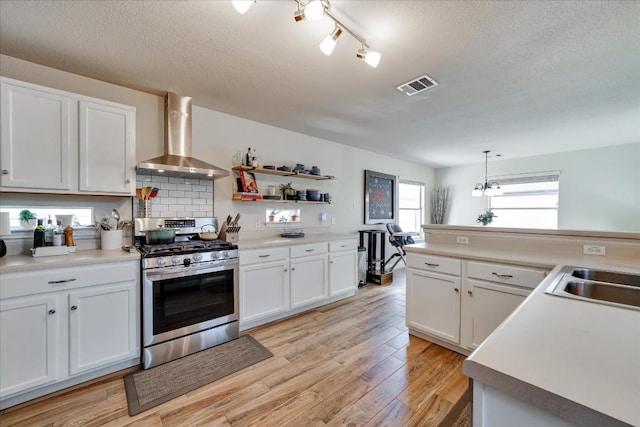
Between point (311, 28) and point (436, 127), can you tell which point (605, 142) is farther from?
point (311, 28)

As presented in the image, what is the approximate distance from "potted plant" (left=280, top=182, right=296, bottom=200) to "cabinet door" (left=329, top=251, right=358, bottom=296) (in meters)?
0.96

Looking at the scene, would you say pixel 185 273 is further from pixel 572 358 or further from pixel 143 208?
pixel 572 358

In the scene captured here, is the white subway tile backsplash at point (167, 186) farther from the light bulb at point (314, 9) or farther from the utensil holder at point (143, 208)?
the light bulb at point (314, 9)

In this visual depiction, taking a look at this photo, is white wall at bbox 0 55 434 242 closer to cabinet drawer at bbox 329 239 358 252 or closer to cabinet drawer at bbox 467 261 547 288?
cabinet drawer at bbox 329 239 358 252

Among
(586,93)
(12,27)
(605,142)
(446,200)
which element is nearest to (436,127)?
(586,93)

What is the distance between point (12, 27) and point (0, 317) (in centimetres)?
182

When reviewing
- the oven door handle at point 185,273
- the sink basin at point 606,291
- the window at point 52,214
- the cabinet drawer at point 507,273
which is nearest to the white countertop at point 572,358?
the sink basin at point 606,291

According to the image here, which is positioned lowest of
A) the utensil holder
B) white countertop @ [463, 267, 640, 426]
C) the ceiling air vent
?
white countertop @ [463, 267, 640, 426]

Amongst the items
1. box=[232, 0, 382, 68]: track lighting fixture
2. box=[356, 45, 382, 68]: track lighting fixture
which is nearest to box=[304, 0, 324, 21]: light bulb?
box=[232, 0, 382, 68]: track lighting fixture

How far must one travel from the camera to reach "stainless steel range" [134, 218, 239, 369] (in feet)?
6.99

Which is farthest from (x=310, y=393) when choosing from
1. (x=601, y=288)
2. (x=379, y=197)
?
(x=379, y=197)

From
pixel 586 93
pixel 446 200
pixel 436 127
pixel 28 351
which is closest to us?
pixel 28 351

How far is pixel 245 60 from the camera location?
206 centimetres

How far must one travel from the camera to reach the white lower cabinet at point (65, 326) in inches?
65.4
